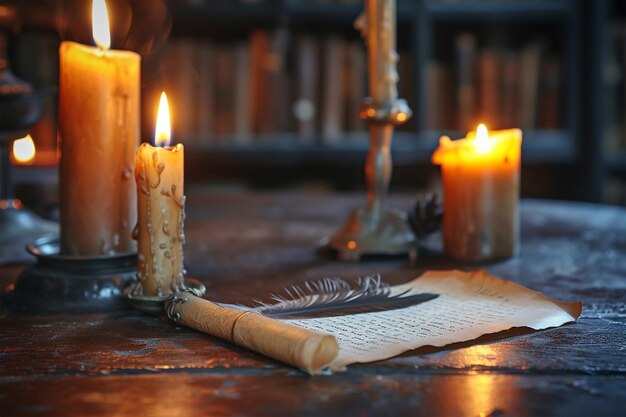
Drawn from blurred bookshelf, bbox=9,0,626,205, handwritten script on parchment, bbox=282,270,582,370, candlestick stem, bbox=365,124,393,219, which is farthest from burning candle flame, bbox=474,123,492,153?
blurred bookshelf, bbox=9,0,626,205

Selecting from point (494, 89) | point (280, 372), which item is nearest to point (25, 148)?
point (280, 372)

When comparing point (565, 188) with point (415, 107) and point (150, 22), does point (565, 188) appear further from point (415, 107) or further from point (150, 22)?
point (150, 22)

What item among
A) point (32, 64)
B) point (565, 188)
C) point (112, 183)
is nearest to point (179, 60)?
point (32, 64)

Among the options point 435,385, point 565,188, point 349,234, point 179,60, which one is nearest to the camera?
point 435,385

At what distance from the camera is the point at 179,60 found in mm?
2588

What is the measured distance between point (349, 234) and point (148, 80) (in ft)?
5.43

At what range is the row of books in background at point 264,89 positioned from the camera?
2.60 meters

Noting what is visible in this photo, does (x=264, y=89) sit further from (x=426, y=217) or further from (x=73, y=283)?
(x=73, y=283)

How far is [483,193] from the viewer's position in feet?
3.25

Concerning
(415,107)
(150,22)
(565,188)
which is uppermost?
(150,22)

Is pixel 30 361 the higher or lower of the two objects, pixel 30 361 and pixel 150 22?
the lower

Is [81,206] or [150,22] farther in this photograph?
[150,22]

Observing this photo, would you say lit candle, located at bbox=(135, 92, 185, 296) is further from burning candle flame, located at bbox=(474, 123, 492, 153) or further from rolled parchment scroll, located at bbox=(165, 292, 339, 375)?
burning candle flame, located at bbox=(474, 123, 492, 153)

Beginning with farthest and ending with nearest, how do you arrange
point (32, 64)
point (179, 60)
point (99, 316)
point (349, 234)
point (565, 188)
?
point (565, 188) < point (179, 60) < point (32, 64) < point (349, 234) < point (99, 316)
